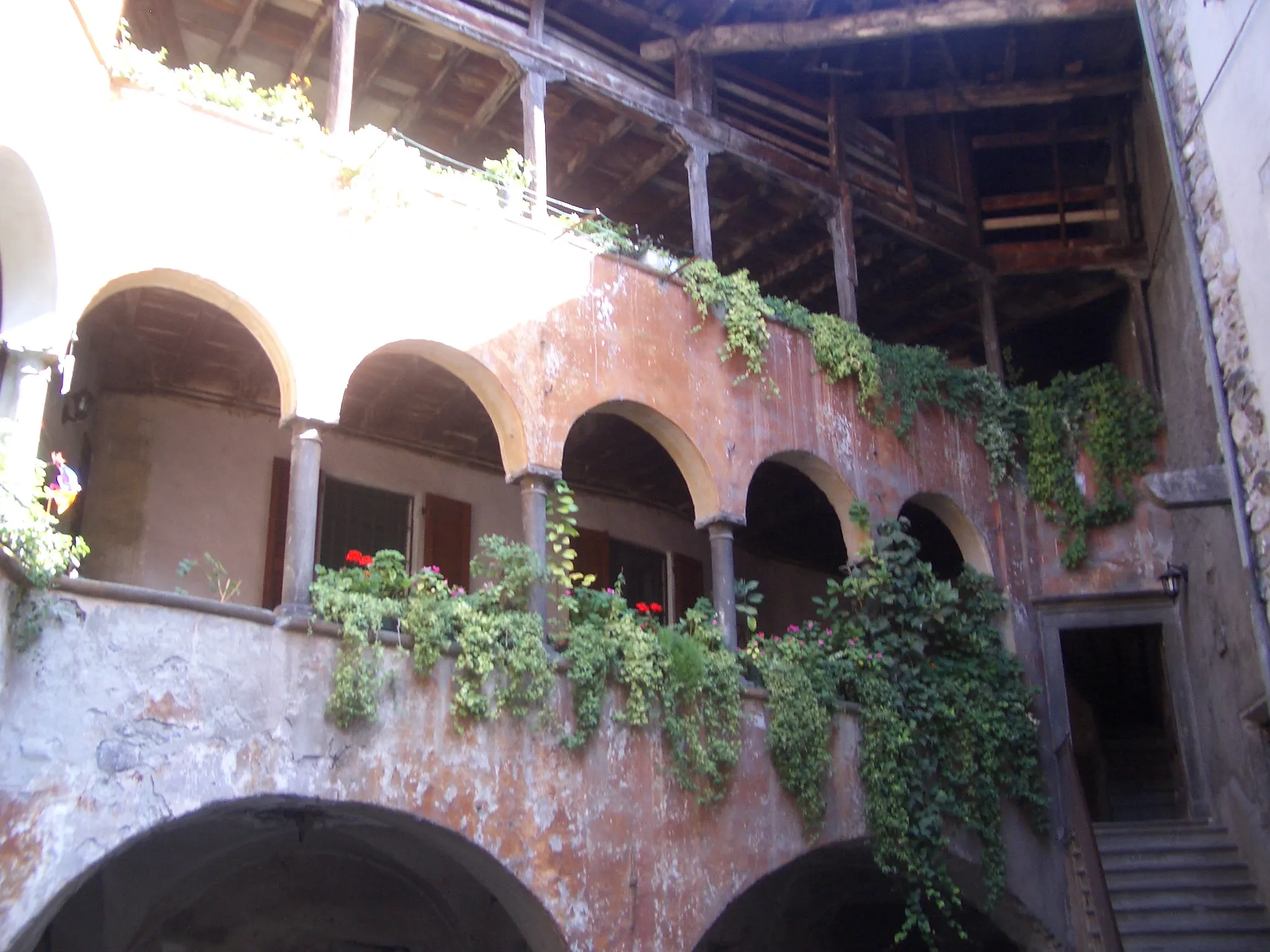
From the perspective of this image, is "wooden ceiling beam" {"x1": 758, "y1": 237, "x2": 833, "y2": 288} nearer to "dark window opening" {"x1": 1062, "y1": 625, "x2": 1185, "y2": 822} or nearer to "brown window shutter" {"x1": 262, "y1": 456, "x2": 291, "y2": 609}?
"dark window opening" {"x1": 1062, "y1": 625, "x2": 1185, "y2": 822}

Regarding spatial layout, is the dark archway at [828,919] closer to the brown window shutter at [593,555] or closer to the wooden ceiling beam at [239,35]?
the brown window shutter at [593,555]

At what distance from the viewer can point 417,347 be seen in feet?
30.8

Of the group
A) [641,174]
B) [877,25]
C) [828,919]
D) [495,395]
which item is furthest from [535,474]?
[828,919]

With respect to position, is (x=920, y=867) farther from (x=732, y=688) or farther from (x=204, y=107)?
(x=204, y=107)

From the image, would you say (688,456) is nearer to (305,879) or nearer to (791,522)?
(305,879)

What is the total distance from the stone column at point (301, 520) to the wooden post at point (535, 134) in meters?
2.90

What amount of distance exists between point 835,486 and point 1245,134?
5.79m

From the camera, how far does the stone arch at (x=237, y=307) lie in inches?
324

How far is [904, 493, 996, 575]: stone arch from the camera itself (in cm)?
1267

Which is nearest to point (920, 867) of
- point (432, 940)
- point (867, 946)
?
point (867, 946)

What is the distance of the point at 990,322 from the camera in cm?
1419

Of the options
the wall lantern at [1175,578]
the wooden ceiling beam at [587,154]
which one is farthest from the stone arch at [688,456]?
the wall lantern at [1175,578]

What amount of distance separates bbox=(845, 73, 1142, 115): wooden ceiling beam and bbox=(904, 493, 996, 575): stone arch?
4.45 m

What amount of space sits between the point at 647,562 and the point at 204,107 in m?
7.44
